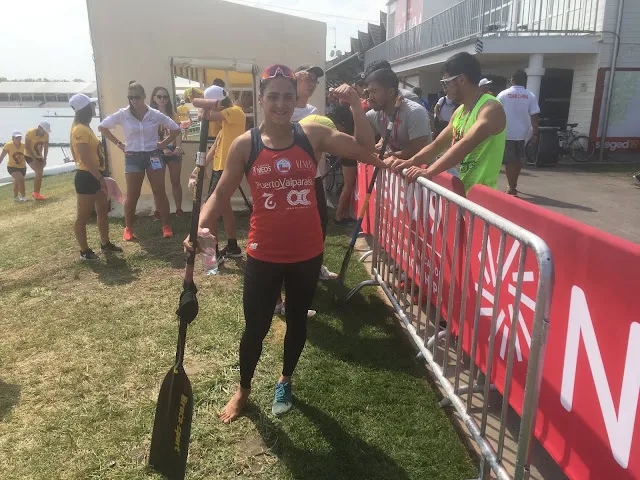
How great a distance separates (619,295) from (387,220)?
271 centimetres

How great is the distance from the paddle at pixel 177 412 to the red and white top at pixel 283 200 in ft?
1.08

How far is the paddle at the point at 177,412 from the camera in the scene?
8.00 ft

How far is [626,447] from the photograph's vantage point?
1725 mm

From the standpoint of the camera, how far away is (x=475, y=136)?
10.9 feet

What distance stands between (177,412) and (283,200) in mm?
1234

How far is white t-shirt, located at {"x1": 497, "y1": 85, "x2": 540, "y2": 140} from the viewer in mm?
8867

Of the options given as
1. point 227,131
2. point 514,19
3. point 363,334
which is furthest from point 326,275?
point 514,19

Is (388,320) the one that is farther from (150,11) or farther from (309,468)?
(150,11)

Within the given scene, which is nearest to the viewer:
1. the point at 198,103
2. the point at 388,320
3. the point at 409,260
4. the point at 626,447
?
the point at 626,447

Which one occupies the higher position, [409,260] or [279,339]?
[409,260]

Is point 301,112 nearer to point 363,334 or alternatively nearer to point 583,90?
point 363,334

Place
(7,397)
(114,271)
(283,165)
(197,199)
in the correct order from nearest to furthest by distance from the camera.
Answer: (197,199) < (283,165) < (7,397) < (114,271)

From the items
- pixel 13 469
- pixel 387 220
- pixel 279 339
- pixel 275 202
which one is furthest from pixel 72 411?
pixel 387 220

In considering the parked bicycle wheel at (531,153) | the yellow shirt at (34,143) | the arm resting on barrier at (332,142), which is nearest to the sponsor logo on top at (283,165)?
the arm resting on barrier at (332,142)
